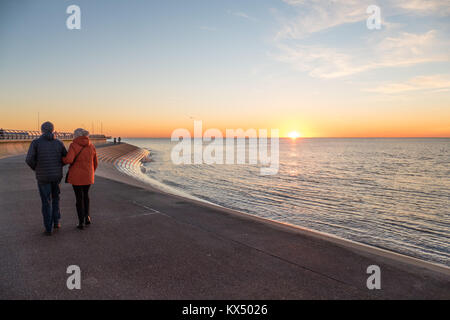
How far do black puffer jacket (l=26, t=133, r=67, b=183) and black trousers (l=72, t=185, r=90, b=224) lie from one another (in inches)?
19.5

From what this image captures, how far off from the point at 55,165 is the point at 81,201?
0.95m

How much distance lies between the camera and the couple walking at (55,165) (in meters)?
5.18

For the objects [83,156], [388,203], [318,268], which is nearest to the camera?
[318,268]

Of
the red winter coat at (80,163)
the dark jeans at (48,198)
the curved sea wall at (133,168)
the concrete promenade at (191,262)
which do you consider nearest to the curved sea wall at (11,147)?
the curved sea wall at (133,168)

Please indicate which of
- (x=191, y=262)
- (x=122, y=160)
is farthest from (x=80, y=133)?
(x=122, y=160)

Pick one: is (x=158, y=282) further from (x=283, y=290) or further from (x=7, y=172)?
(x=7, y=172)

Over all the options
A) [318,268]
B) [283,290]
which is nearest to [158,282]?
[283,290]

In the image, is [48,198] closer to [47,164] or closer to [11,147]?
[47,164]

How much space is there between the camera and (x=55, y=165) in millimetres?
5273

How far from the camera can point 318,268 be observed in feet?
13.6

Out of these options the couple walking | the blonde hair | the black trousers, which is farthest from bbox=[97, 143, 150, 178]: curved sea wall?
the blonde hair

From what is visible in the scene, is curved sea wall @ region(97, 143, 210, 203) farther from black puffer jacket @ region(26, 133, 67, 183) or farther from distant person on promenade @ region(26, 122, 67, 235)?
black puffer jacket @ region(26, 133, 67, 183)
